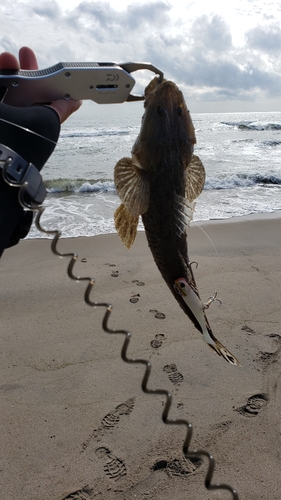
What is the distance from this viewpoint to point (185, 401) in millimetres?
3711

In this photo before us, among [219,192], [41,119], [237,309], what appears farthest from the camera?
[219,192]

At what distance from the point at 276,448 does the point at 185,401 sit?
34.1 inches

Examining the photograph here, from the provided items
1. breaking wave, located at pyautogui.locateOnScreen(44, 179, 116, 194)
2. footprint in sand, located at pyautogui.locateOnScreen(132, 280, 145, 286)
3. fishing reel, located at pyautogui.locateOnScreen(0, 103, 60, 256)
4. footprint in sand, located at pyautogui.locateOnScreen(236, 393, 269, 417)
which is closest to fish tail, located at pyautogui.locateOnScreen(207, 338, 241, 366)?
fishing reel, located at pyautogui.locateOnScreen(0, 103, 60, 256)

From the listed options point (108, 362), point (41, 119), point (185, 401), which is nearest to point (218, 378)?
point (185, 401)

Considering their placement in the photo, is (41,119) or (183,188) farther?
(183,188)

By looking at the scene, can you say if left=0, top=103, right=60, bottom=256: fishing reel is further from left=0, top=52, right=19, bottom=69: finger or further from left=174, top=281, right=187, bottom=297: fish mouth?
left=174, top=281, right=187, bottom=297: fish mouth

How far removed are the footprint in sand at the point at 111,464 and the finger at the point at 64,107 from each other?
2.60 m

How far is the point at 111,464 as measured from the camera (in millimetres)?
3090

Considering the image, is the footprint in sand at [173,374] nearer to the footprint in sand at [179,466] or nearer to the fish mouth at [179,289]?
the footprint in sand at [179,466]

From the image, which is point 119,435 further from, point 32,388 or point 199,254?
point 199,254

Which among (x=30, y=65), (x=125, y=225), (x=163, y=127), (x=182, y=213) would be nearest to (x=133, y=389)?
(x=125, y=225)

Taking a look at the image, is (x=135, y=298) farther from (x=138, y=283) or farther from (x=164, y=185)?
(x=164, y=185)

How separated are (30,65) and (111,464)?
2849 millimetres

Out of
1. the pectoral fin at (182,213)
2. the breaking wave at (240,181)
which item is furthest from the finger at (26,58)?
the breaking wave at (240,181)
